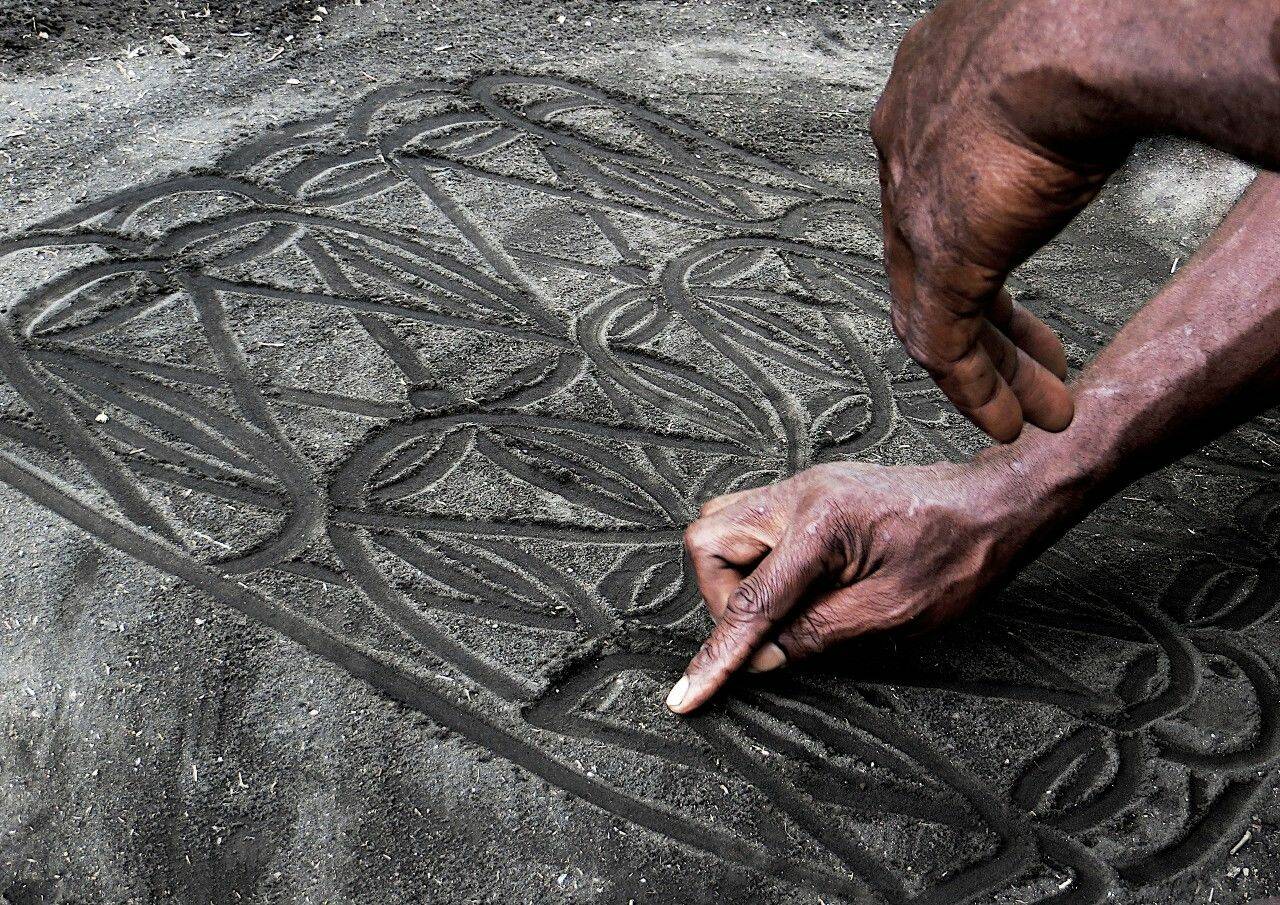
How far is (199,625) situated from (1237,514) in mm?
1862

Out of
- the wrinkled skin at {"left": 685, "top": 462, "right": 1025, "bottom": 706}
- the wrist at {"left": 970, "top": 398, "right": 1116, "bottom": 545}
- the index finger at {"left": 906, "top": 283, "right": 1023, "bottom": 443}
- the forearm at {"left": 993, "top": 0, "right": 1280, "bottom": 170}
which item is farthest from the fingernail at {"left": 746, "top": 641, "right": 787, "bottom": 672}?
the forearm at {"left": 993, "top": 0, "right": 1280, "bottom": 170}

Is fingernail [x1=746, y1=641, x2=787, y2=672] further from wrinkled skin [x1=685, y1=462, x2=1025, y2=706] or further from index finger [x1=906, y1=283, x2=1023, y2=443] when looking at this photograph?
index finger [x1=906, y1=283, x2=1023, y2=443]

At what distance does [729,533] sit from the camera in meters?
1.98

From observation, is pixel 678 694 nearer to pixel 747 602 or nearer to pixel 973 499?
pixel 747 602

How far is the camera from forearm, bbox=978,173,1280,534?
6.35 ft

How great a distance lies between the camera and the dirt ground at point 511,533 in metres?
1.76

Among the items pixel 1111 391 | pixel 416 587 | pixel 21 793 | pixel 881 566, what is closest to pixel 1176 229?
pixel 1111 391

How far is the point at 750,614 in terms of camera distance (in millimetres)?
1861

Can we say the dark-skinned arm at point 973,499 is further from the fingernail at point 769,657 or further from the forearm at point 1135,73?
the forearm at point 1135,73

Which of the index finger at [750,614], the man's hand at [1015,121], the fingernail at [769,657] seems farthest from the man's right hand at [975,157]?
the fingernail at [769,657]

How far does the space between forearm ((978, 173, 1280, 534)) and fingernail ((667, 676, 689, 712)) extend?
573mm

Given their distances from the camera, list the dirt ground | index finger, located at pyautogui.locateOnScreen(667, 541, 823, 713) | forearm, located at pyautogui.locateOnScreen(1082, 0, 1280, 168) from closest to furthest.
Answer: forearm, located at pyautogui.locateOnScreen(1082, 0, 1280, 168) < the dirt ground < index finger, located at pyautogui.locateOnScreen(667, 541, 823, 713)

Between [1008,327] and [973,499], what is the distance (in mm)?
372

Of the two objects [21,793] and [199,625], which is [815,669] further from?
[21,793]
